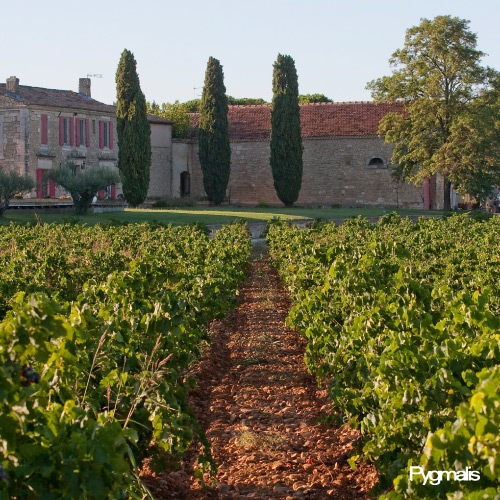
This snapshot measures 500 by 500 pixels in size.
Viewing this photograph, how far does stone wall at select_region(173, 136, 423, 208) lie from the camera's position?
3912 cm

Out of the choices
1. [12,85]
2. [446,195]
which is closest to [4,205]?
[12,85]

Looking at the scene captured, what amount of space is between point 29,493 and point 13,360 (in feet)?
1.54


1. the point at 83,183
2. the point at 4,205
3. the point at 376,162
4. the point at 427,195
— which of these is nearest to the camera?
the point at 4,205

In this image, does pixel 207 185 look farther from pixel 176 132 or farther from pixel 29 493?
pixel 29 493

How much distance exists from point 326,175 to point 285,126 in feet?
15.8

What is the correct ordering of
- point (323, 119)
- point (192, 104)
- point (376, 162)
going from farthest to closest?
point (192, 104)
point (323, 119)
point (376, 162)

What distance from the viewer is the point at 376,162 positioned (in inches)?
1553

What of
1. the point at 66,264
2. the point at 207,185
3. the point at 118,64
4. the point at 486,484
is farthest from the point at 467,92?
the point at 486,484

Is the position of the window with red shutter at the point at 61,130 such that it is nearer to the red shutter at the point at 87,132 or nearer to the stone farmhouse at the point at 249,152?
the stone farmhouse at the point at 249,152

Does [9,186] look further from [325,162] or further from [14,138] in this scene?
[325,162]

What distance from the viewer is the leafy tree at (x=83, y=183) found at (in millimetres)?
27719

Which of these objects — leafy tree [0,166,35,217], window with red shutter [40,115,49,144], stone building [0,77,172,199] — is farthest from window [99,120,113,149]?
leafy tree [0,166,35,217]

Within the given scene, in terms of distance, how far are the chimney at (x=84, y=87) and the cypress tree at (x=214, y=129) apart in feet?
24.6

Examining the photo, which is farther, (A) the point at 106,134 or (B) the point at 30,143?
(A) the point at 106,134
